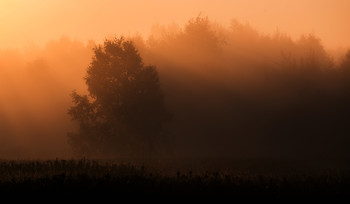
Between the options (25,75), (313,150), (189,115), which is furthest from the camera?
(25,75)

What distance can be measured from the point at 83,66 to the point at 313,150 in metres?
50.4

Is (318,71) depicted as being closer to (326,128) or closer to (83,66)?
(326,128)

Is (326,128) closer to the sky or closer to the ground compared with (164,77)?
closer to the ground

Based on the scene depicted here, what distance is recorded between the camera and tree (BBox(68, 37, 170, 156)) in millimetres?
44312

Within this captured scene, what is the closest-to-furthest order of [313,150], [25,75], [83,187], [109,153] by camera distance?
[83,187]
[109,153]
[313,150]
[25,75]

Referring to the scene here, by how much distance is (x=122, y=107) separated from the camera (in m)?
44.6

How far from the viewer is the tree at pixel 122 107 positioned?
145 ft

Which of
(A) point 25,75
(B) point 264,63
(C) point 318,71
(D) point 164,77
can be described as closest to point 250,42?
(B) point 264,63

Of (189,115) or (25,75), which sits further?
(25,75)

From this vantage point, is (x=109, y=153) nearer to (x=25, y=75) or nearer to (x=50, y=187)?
(x=50, y=187)

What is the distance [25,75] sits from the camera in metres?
85.4

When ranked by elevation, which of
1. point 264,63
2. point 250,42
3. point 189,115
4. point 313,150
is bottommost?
point 313,150

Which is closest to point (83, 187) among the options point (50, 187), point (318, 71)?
point (50, 187)

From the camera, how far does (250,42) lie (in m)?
100
